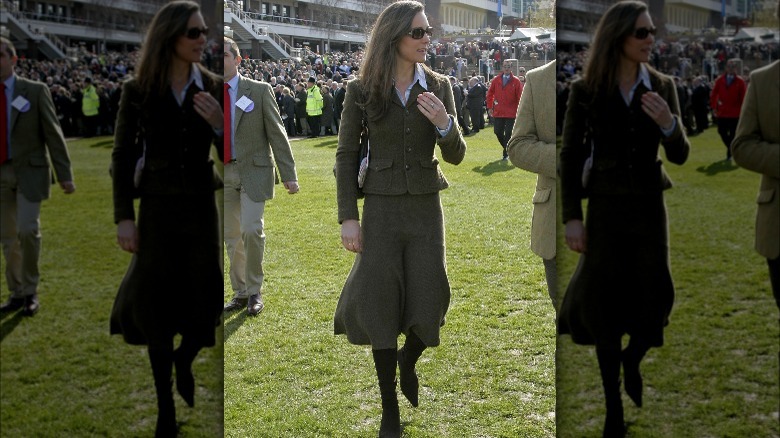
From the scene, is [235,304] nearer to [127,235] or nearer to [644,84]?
[127,235]

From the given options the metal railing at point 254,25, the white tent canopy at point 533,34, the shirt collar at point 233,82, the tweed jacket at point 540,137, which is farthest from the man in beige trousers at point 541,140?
the shirt collar at point 233,82

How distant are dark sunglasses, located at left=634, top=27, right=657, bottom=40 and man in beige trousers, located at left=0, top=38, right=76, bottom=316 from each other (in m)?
1.53

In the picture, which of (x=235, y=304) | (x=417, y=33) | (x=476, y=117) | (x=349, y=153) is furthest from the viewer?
(x=476, y=117)

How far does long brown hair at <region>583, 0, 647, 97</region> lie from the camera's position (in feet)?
7.82

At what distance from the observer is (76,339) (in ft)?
8.57

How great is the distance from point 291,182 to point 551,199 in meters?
2.59

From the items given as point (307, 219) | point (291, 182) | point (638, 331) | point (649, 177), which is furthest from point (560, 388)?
point (307, 219)

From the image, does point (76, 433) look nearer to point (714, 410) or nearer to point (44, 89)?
point (44, 89)

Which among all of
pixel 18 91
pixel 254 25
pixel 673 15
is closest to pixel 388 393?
pixel 18 91

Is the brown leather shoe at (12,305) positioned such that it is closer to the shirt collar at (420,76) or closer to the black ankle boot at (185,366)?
the black ankle boot at (185,366)

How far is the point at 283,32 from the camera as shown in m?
6.32

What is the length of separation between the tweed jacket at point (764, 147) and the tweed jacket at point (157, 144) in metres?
1.41

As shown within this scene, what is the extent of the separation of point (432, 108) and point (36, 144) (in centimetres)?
202

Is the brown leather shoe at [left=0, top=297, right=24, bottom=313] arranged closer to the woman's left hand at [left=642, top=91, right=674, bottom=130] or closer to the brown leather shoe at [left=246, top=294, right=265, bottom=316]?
the woman's left hand at [left=642, top=91, right=674, bottom=130]
